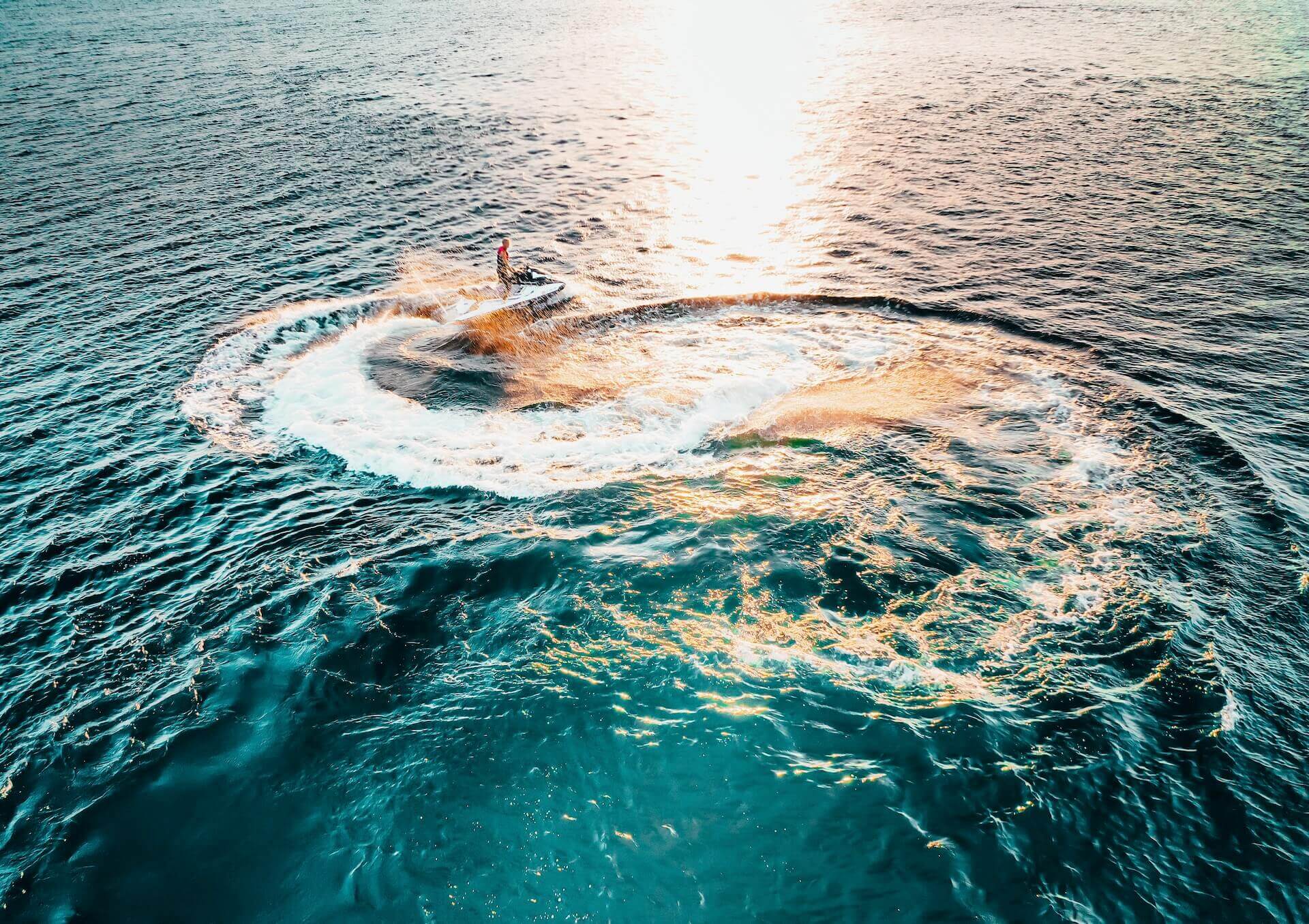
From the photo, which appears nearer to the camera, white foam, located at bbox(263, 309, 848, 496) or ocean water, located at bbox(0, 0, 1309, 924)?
ocean water, located at bbox(0, 0, 1309, 924)

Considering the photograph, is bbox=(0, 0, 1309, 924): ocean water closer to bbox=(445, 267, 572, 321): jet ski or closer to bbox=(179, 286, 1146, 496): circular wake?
bbox=(179, 286, 1146, 496): circular wake

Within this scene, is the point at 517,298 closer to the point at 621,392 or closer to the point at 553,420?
the point at 621,392

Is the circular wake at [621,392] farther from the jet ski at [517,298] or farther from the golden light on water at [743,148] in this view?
the golden light on water at [743,148]

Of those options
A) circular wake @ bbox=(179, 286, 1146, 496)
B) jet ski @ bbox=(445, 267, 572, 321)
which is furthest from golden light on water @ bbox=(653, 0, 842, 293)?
circular wake @ bbox=(179, 286, 1146, 496)

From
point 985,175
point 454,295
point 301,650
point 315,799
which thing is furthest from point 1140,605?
point 985,175

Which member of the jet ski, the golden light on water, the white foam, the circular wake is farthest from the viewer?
the golden light on water

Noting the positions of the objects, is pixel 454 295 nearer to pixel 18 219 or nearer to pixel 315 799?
pixel 315 799
